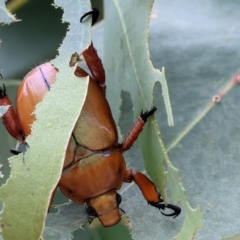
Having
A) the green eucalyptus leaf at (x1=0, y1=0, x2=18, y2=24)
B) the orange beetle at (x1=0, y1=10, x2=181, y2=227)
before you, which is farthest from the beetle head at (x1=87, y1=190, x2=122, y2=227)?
the green eucalyptus leaf at (x1=0, y1=0, x2=18, y2=24)

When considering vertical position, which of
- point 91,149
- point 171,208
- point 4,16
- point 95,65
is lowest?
point 171,208

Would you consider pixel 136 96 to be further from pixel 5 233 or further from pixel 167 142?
pixel 5 233

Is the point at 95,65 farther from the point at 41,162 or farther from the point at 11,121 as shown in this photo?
the point at 41,162

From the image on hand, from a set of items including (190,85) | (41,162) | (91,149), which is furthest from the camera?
(190,85)

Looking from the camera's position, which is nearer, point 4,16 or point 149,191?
point 4,16

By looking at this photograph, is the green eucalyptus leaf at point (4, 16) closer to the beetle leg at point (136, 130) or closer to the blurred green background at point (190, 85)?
the blurred green background at point (190, 85)

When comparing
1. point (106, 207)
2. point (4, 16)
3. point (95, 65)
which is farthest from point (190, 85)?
point (4, 16)
